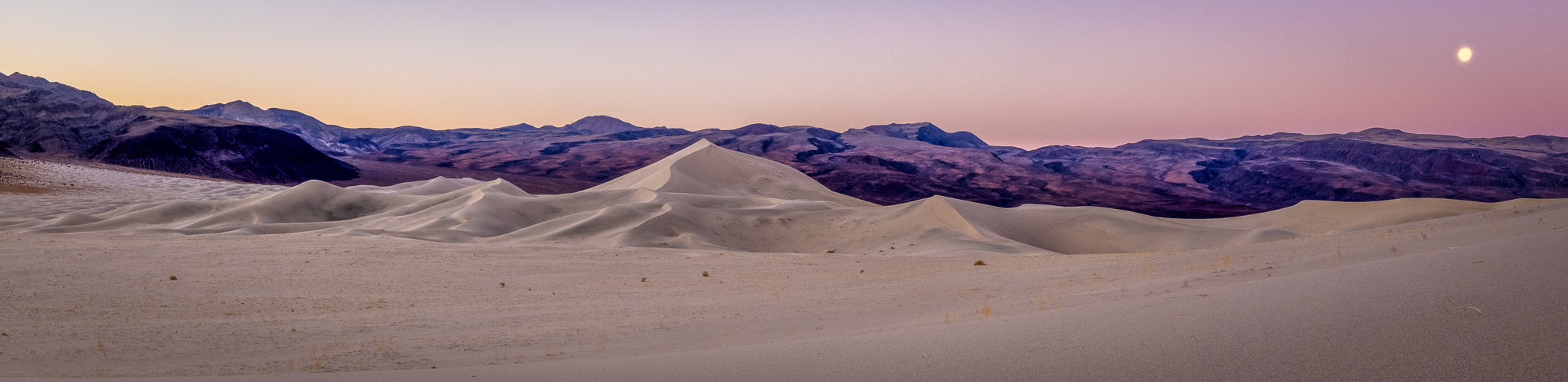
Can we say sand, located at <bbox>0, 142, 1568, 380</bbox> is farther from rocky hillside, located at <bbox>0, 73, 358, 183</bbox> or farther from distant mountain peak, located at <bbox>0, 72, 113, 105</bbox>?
distant mountain peak, located at <bbox>0, 72, 113, 105</bbox>

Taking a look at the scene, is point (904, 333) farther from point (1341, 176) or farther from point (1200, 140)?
point (1200, 140)

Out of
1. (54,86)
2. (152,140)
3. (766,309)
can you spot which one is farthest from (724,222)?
(54,86)

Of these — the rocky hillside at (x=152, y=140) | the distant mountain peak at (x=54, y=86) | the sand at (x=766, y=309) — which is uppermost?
the distant mountain peak at (x=54, y=86)

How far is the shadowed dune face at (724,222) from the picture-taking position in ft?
69.8

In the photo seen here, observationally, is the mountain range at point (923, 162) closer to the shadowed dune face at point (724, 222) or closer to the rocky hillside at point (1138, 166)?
the rocky hillside at point (1138, 166)

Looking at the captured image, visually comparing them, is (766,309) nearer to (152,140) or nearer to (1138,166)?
(152,140)

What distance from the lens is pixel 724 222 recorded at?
26.3 meters

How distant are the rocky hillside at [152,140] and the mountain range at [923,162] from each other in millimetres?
190

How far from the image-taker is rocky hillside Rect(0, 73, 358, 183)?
256ft

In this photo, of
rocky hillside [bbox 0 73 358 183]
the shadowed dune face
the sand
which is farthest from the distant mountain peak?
the sand

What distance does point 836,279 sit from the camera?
1214 cm

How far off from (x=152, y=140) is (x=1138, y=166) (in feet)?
465

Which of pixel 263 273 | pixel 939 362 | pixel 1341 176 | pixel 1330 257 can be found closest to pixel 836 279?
pixel 1330 257

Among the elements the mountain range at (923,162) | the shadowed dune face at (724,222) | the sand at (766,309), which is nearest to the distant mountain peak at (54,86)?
the mountain range at (923,162)
